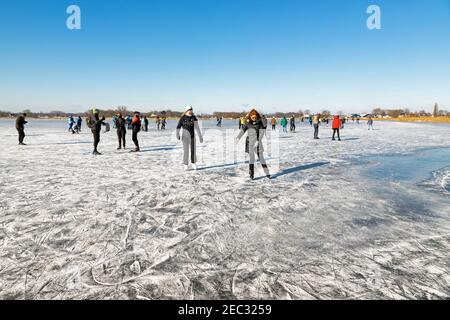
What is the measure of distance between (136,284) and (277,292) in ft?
4.03

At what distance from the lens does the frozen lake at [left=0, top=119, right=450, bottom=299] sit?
2258 millimetres

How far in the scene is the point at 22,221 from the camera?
11.7 feet

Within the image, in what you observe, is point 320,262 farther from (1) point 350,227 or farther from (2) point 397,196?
(2) point 397,196

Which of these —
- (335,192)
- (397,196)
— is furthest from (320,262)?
(397,196)

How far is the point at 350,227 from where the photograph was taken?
349 cm

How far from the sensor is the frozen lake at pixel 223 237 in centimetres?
226

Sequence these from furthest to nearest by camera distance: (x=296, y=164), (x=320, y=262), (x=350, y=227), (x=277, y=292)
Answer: (x=296, y=164) < (x=350, y=227) < (x=320, y=262) < (x=277, y=292)

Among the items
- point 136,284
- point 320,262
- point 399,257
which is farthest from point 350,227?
point 136,284

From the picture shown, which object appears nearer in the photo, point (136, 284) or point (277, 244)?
point (136, 284)

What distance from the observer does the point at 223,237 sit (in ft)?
10.5

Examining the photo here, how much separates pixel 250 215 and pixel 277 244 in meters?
0.95

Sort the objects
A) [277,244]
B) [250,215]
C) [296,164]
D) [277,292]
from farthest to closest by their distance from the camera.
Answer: [296,164], [250,215], [277,244], [277,292]
